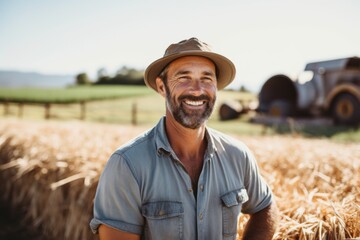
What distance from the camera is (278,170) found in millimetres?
4387

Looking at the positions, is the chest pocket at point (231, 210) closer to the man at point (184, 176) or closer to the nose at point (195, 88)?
the man at point (184, 176)

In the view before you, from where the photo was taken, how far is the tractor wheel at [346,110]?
13.4 metres

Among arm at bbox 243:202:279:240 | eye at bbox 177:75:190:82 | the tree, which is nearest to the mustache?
eye at bbox 177:75:190:82

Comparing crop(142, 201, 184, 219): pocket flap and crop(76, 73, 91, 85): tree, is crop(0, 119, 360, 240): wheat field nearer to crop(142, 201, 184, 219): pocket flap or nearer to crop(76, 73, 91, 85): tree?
crop(142, 201, 184, 219): pocket flap

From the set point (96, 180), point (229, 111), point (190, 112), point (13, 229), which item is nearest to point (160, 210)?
point (190, 112)

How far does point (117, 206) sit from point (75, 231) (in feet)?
7.85

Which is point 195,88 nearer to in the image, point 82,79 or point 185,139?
point 185,139

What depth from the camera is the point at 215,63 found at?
276 cm

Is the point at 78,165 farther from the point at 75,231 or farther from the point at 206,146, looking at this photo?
the point at 206,146

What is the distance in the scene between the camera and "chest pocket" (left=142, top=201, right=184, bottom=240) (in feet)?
7.27

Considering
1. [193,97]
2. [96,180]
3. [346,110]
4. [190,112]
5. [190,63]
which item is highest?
[190,63]

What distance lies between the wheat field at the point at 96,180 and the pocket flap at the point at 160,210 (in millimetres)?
835

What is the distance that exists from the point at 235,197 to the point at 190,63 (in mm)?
971

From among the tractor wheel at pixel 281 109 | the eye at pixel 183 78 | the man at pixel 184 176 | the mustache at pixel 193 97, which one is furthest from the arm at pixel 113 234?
the tractor wheel at pixel 281 109
